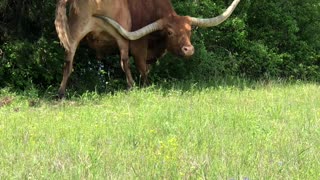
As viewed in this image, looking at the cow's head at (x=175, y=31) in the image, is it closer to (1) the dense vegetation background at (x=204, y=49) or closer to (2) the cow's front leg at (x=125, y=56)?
(2) the cow's front leg at (x=125, y=56)

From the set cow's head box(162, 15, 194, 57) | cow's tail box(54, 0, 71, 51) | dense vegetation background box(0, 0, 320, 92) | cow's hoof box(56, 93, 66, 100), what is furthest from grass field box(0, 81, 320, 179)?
cow's head box(162, 15, 194, 57)

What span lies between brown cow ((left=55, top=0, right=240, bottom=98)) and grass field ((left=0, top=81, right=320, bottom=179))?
1626 millimetres

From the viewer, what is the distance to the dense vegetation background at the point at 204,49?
11.9 m

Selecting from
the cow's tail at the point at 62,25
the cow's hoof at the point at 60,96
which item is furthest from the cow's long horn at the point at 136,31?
the cow's hoof at the point at 60,96

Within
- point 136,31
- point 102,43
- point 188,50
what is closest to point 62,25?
point 102,43

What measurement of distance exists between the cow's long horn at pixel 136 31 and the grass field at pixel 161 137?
1799 millimetres

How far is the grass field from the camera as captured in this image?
4527mm

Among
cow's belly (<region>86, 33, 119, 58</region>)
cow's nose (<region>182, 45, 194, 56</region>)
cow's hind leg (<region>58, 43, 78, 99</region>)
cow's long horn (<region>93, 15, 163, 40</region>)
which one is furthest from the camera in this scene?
cow's nose (<region>182, 45, 194, 56</region>)

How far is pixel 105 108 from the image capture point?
867 cm

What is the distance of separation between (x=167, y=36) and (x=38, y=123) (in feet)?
18.0

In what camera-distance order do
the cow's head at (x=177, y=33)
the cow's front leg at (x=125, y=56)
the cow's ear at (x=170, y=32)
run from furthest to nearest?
1. the cow's ear at (x=170, y=32)
2. the cow's head at (x=177, y=33)
3. the cow's front leg at (x=125, y=56)

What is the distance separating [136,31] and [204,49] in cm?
293

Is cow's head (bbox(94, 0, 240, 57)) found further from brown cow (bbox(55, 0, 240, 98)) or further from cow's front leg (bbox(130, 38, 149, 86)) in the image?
cow's front leg (bbox(130, 38, 149, 86))

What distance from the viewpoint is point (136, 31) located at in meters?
11.7
